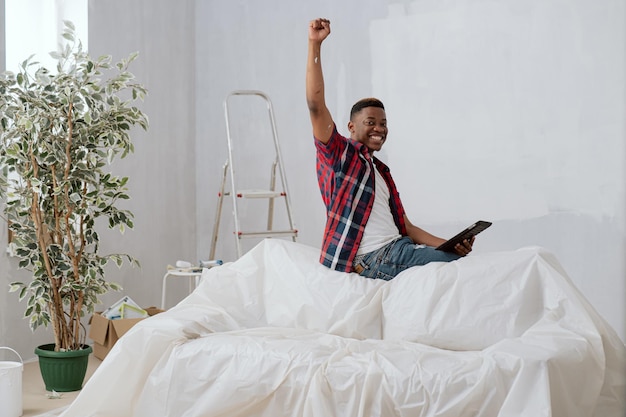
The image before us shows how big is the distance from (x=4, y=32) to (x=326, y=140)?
2.06m

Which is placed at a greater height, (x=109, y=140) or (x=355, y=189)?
(x=109, y=140)

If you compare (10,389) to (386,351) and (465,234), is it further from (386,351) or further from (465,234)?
(465,234)

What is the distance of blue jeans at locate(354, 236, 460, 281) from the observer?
2557mm

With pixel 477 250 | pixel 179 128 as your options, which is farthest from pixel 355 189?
pixel 179 128

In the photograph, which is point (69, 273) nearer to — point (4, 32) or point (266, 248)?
point (266, 248)

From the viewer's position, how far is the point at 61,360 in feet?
10.1

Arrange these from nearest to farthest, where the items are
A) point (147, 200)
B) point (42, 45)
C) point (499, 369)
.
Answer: point (499, 369), point (42, 45), point (147, 200)

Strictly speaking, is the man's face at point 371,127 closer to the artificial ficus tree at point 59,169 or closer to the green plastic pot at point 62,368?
the artificial ficus tree at point 59,169

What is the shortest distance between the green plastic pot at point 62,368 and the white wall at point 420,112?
601 mm

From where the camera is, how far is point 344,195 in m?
2.67

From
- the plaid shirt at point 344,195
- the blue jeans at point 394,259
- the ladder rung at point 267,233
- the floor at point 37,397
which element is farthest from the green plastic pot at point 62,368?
the blue jeans at point 394,259

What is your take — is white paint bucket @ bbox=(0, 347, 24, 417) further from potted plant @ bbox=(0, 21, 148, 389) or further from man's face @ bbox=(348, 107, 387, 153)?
man's face @ bbox=(348, 107, 387, 153)

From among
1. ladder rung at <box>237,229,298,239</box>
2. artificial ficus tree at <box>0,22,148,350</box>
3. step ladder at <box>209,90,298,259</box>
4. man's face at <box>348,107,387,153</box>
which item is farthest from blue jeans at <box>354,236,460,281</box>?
step ladder at <box>209,90,298,259</box>

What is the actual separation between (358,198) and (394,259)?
27 cm
